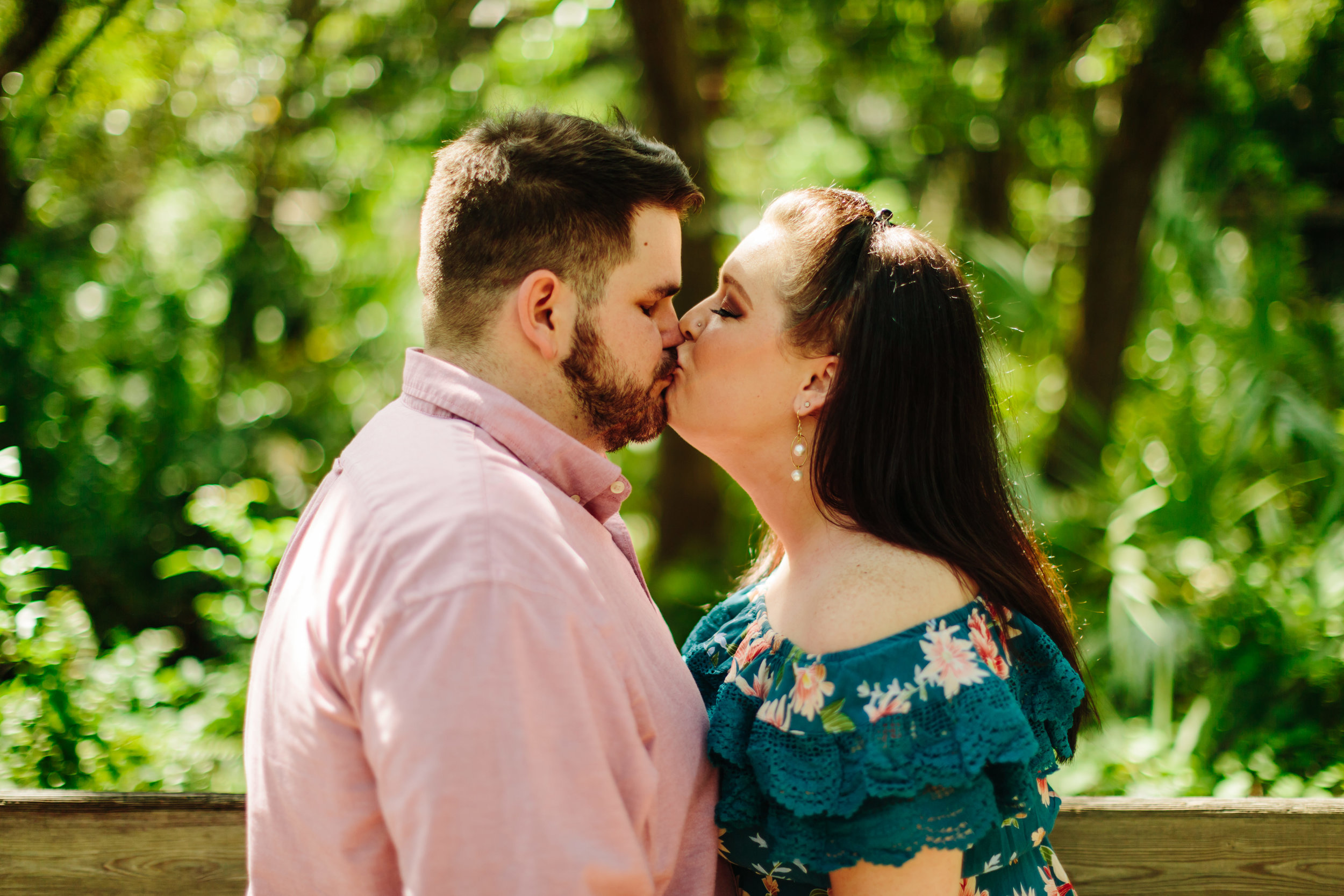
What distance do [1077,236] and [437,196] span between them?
8528 millimetres

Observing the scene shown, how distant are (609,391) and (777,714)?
2.30 ft

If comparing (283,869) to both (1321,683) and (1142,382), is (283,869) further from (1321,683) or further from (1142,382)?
(1142,382)

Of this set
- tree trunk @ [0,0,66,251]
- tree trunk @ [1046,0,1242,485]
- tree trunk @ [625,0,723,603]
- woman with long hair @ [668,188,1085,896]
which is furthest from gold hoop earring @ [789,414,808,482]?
tree trunk @ [0,0,66,251]

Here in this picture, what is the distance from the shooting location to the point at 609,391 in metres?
1.87

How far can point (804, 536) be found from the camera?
6.54 feet

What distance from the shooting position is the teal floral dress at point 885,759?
1.50 m

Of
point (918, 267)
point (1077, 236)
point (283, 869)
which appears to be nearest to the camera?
point (283, 869)

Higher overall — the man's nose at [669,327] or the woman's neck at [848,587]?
the man's nose at [669,327]

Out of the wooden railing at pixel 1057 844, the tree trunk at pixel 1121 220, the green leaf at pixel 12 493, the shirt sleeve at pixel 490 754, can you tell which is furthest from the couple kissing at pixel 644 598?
the tree trunk at pixel 1121 220

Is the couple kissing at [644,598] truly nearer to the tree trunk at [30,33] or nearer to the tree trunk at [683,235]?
the tree trunk at [683,235]

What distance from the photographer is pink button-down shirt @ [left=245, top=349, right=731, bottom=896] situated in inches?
47.4

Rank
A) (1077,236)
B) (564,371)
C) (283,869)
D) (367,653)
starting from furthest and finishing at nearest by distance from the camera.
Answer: (1077,236), (564,371), (283,869), (367,653)

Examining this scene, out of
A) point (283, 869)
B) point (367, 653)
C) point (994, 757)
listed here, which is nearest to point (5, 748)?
point (283, 869)

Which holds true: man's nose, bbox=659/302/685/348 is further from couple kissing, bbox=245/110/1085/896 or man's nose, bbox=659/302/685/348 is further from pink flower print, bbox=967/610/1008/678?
pink flower print, bbox=967/610/1008/678
